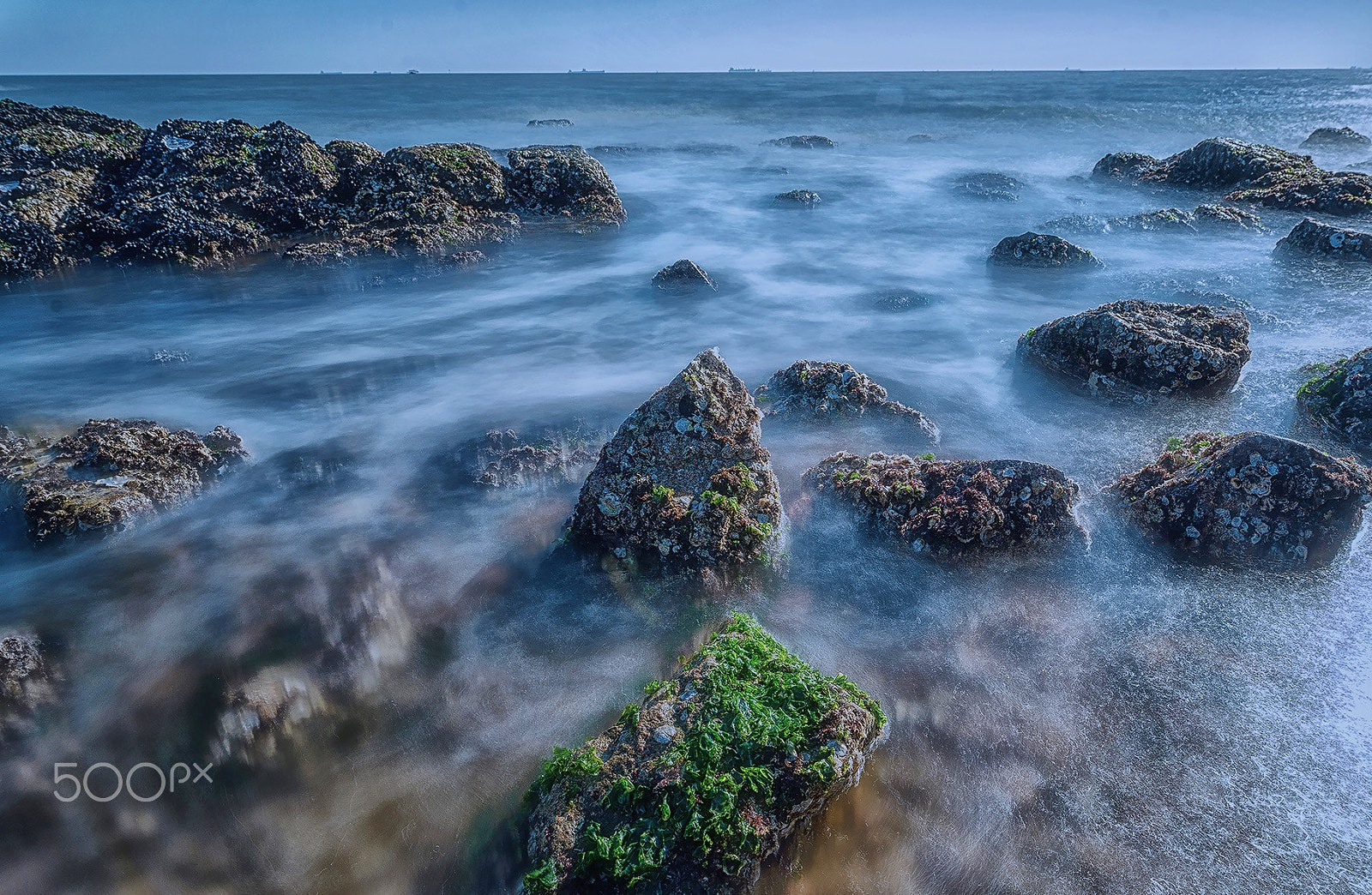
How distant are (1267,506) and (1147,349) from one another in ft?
9.09

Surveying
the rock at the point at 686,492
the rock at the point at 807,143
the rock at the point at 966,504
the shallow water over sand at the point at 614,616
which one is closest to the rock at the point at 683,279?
the shallow water over sand at the point at 614,616

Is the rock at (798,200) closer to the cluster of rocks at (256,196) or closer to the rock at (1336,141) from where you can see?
the cluster of rocks at (256,196)

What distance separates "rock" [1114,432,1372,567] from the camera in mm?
4680

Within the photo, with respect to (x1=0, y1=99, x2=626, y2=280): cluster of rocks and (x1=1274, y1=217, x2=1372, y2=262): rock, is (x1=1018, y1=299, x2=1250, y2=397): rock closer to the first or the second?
(x1=1274, y1=217, x2=1372, y2=262): rock

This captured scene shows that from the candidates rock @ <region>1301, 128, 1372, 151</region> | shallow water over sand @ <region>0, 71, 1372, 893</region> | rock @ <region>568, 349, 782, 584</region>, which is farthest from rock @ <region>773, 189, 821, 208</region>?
rock @ <region>1301, 128, 1372, 151</region>

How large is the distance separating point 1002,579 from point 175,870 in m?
4.83

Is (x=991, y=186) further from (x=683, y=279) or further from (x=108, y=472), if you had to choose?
(x=108, y=472)

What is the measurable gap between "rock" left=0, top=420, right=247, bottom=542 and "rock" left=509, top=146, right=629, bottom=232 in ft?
33.4

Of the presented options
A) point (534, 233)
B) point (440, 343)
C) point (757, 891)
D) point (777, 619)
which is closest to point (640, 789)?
point (757, 891)

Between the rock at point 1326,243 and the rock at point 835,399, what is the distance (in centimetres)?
972

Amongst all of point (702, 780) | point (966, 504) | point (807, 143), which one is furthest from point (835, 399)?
point (807, 143)

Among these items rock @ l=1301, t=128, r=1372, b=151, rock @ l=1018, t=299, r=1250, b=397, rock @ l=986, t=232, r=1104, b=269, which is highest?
rock @ l=1301, t=128, r=1372, b=151

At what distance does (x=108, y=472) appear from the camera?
556cm

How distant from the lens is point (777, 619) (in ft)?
14.4
